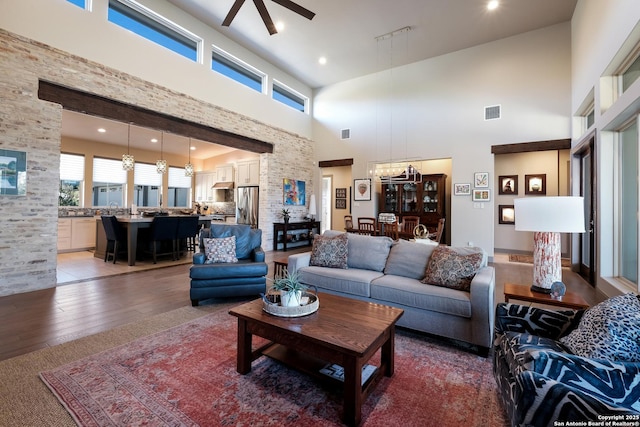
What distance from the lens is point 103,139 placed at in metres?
7.92

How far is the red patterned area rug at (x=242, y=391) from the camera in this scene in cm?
167

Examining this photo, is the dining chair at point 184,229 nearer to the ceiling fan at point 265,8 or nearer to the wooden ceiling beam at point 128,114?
the wooden ceiling beam at point 128,114

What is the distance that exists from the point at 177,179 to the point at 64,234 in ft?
12.1

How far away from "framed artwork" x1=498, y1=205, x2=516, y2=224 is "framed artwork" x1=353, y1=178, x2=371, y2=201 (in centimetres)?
358

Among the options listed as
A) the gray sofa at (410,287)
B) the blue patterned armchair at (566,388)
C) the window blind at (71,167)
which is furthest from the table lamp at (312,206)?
the blue patterned armchair at (566,388)

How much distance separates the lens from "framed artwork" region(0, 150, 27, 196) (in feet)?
12.0

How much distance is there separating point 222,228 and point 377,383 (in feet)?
9.57

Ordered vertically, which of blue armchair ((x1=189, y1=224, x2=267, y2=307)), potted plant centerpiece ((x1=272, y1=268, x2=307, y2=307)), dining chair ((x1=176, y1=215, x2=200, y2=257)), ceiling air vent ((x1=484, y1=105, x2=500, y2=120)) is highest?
ceiling air vent ((x1=484, y1=105, x2=500, y2=120))

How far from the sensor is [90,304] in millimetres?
3422

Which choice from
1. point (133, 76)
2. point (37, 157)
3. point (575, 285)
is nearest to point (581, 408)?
point (575, 285)

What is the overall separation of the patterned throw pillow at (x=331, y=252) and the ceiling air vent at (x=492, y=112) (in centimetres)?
514

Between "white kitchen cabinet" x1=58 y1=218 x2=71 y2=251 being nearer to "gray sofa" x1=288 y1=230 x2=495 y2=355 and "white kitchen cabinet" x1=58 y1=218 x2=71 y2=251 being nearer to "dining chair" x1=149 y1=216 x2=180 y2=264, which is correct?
"dining chair" x1=149 y1=216 x2=180 y2=264

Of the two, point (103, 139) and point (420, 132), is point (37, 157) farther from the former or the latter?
point (420, 132)

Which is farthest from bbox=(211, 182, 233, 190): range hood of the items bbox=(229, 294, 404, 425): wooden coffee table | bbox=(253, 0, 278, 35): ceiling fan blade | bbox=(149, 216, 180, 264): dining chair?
bbox=(229, 294, 404, 425): wooden coffee table
